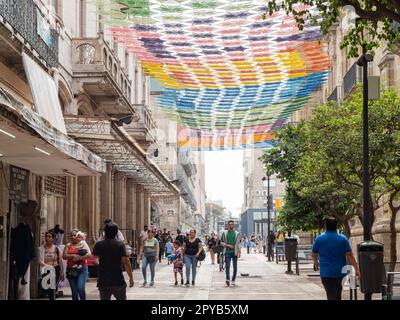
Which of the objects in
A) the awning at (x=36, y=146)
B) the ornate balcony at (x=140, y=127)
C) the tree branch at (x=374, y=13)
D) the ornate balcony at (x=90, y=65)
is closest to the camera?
the tree branch at (x=374, y=13)

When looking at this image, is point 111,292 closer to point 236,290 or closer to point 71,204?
point 236,290

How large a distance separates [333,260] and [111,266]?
2997 mm

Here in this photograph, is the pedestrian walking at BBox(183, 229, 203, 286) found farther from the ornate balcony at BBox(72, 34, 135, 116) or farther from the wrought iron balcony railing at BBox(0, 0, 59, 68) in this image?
the ornate balcony at BBox(72, 34, 135, 116)

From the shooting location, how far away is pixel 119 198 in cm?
3769

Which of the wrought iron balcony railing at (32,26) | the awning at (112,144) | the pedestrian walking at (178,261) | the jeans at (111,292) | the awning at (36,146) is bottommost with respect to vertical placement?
the pedestrian walking at (178,261)

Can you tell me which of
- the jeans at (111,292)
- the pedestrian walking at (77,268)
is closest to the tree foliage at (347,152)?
the pedestrian walking at (77,268)

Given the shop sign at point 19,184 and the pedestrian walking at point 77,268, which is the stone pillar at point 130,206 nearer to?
the shop sign at point 19,184

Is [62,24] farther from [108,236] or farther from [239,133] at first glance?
[239,133]

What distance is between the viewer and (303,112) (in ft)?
181

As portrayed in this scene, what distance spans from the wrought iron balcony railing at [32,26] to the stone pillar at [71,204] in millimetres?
5068

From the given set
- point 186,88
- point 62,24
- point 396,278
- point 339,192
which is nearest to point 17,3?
point 62,24

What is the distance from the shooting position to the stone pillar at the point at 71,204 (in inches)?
1018

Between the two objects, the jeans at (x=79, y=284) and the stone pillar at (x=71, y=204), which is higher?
the stone pillar at (x=71, y=204)

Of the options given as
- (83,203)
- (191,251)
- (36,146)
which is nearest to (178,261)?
(191,251)
